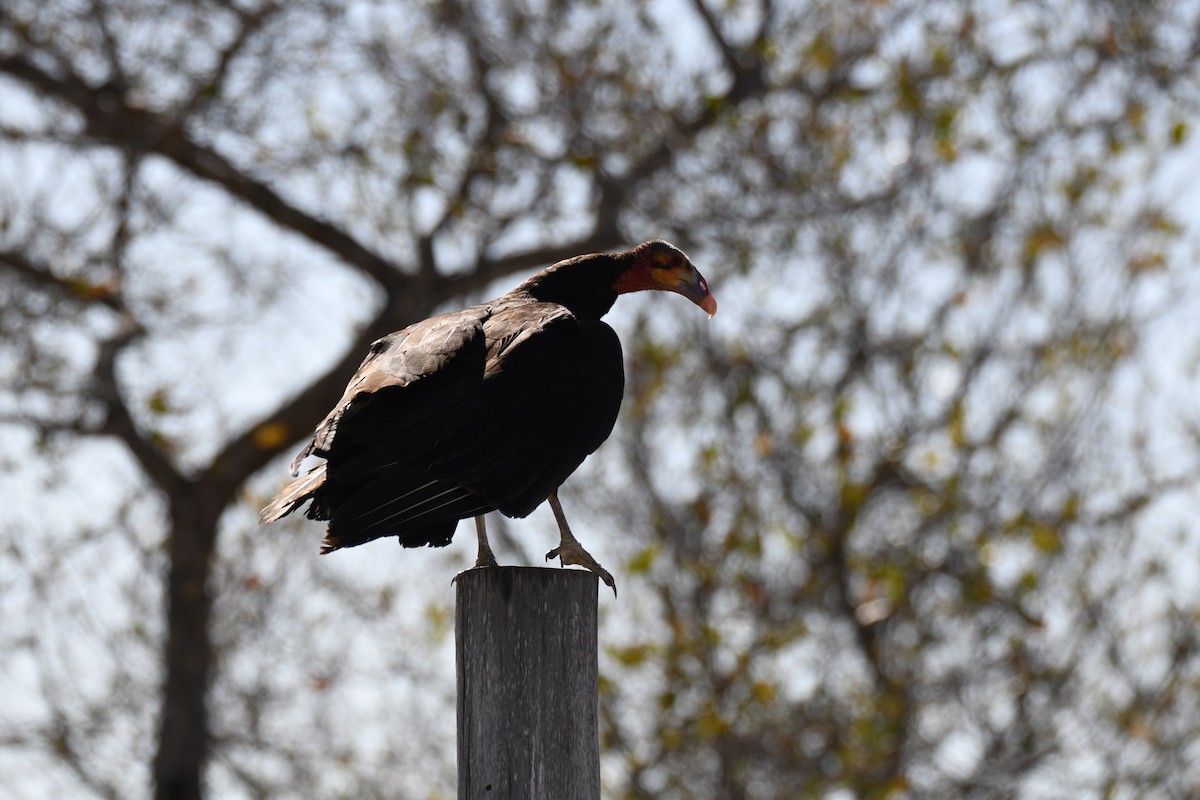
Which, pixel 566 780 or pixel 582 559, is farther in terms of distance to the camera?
pixel 582 559

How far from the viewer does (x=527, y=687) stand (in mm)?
2678

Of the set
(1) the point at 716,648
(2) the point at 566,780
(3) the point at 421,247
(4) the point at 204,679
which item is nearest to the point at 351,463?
(2) the point at 566,780

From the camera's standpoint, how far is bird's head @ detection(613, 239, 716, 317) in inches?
163

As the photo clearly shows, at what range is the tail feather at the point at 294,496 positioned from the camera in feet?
9.65

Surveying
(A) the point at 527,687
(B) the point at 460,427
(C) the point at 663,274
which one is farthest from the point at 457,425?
(C) the point at 663,274

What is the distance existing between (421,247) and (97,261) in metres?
1.50

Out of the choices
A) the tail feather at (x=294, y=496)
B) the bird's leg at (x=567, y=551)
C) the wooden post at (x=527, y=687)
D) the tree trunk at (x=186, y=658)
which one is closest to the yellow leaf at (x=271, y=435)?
the tree trunk at (x=186, y=658)

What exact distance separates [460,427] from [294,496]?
0.33m

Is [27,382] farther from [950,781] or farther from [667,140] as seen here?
[950,781]

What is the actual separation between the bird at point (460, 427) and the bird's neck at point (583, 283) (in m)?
0.41

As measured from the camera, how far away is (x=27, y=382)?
7418 millimetres

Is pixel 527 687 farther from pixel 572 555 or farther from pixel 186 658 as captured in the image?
pixel 186 658

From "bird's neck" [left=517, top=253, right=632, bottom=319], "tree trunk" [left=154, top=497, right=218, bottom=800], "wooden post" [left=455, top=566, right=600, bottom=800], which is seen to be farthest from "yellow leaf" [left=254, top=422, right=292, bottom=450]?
"wooden post" [left=455, top=566, right=600, bottom=800]

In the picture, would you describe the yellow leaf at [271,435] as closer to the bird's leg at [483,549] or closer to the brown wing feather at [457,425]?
the bird's leg at [483,549]
